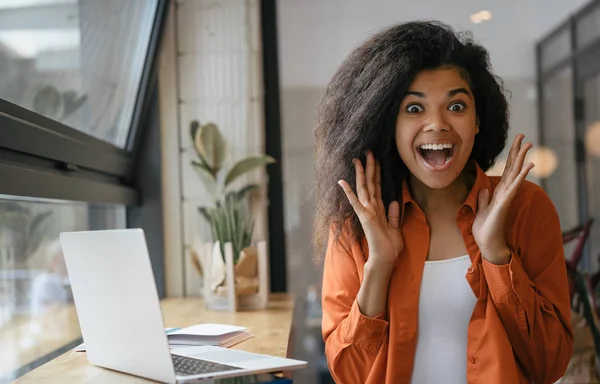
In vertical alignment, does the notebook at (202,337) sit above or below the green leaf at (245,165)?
below

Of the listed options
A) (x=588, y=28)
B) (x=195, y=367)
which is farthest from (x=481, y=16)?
(x=195, y=367)

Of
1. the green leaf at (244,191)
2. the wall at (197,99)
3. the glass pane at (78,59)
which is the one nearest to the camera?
the glass pane at (78,59)

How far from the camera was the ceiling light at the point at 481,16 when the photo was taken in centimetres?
352

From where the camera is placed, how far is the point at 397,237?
6.31 ft

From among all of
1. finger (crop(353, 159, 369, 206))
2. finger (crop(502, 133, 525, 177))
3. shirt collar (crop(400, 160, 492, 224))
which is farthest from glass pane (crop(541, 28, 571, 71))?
finger (crop(353, 159, 369, 206))

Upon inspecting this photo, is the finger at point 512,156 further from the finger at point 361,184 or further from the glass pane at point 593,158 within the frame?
the glass pane at point 593,158

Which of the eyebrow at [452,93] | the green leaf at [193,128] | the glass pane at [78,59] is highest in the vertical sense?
the glass pane at [78,59]

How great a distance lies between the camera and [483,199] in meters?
1.88

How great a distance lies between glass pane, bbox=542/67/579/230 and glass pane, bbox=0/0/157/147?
5.97ft

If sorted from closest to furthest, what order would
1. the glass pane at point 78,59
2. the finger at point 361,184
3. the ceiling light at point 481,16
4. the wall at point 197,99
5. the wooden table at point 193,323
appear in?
the wooden table at point 193,323 → the finger at point 361,184 → the glass pane at point 78,59 → the wall at point 197,99 → the ceiling light at point 481,16

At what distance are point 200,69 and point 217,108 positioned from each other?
0.19 metres

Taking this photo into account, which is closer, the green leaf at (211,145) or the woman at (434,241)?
the woman at (434,241)

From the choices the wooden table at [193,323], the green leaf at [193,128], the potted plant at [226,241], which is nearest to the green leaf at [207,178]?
the potted plant at [226,241]

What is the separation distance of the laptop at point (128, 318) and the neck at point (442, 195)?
615 mm
